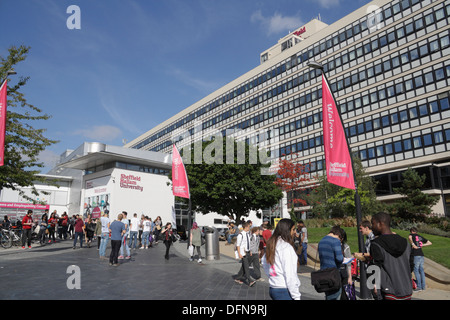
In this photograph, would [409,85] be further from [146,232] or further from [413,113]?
[146,232]

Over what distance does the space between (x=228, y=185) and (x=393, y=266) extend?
2579 cm

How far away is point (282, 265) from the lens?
4004 millimetres

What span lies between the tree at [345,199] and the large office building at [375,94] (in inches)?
264

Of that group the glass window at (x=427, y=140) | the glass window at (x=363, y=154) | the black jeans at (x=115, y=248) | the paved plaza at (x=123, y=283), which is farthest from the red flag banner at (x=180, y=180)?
the glass window at (x=363, y=154)

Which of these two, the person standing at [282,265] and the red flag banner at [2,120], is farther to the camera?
the red flag banner at [2,120]

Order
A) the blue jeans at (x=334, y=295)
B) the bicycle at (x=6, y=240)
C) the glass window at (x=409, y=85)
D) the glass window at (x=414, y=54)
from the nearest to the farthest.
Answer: the blue jeans at (x=334, y=295)
the bicycle at (x=6, y=240)
the glass window at (x=414, y=54)
the glass window at (x=409, y=85)

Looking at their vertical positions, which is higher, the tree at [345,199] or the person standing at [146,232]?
the tree at [345,199]

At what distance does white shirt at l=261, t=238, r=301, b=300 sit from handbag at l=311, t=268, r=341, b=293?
82 centimetres

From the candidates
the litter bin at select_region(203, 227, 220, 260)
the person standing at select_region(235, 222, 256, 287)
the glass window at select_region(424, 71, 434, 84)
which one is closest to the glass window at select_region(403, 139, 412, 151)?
the glass window at select_region(424, 71, 434, 84)

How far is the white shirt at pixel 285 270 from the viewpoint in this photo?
3.88m

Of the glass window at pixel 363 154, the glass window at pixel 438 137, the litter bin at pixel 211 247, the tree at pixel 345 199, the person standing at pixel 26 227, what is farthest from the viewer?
the glass window at pixel 363 154

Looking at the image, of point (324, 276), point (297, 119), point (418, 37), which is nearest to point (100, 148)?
point (297, 119)

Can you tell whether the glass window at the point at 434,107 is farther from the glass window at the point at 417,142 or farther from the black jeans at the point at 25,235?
the black jeans at the point at 25,235

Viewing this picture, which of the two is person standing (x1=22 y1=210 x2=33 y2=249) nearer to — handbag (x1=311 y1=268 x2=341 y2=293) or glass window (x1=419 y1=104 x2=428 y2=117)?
handbag (x1=311 y1=268 x2=341 y2=293)
